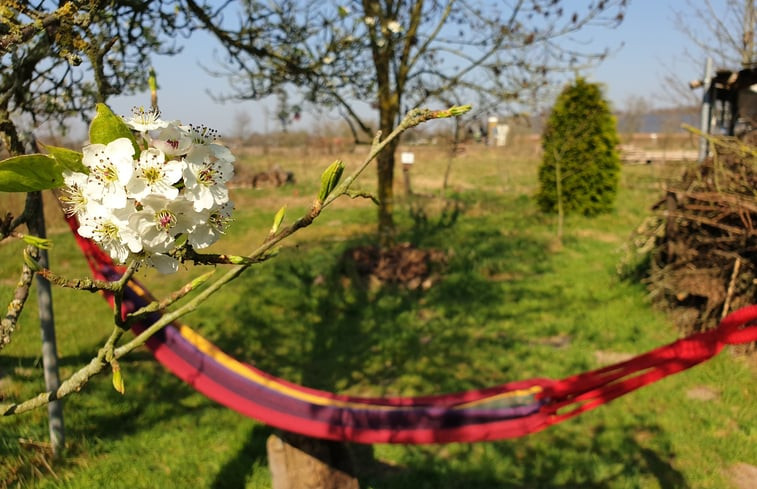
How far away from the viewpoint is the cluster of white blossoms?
755 millimetres

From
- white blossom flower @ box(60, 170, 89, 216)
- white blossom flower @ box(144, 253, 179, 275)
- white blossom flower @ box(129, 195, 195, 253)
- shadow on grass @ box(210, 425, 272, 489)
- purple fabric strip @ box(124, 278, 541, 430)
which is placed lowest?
shadow on grass @ box(210, 425, 272, 489)

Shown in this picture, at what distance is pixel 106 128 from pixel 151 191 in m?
0.12

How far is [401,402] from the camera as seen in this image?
2465 millimetres

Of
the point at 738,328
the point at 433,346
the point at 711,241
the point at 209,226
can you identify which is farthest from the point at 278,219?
the point at 711,241

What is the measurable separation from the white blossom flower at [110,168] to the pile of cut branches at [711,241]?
4790 millimetres

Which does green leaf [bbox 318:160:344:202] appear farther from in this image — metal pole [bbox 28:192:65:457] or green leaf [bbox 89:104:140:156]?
metal pole [bbox 28:192:65:457]

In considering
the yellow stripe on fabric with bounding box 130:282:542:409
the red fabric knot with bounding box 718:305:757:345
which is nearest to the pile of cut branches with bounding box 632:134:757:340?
the red fabric knot with bounding box 718:305:757:345

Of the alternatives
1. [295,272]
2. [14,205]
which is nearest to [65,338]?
[14,205]

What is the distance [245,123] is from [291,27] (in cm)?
2941

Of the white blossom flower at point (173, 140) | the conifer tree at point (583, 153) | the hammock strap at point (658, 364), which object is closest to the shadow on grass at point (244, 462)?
the hammock strap at point (658, 364)

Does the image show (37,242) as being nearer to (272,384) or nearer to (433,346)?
(272,384)

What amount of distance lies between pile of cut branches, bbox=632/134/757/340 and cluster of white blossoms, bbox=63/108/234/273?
4.68 metres

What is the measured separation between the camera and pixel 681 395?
387 cm

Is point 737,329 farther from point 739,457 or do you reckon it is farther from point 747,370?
point 747,370
